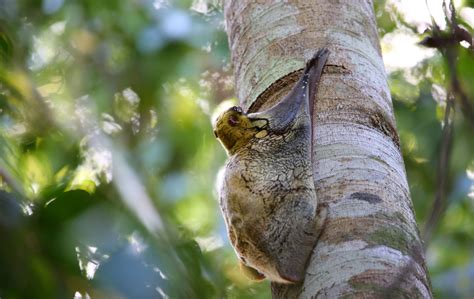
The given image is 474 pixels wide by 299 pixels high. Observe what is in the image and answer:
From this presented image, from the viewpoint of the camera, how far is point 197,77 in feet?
14.7

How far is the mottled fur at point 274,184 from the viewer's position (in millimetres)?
1909

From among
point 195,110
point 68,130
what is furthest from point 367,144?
point 195,110

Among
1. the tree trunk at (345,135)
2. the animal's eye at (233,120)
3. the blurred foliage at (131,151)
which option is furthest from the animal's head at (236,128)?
the blurred foliage at (131,151)

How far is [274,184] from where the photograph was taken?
2041 millimetres

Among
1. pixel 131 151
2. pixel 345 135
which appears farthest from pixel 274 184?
pixel 131 151

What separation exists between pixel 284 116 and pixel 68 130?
4.22 feet

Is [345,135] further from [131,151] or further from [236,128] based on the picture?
[131,151]

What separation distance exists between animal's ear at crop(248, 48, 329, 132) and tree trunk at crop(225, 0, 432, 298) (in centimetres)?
3

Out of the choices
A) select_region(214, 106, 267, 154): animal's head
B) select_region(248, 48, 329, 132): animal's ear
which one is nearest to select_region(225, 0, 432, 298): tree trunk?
select_region(248, 48, 329, 132): animal's ear

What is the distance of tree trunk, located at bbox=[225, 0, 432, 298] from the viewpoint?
1779 millimetres

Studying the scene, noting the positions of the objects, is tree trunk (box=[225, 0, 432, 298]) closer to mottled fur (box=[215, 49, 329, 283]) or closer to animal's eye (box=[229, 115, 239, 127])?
mottled fur (box=[215, 49, 329, 283])

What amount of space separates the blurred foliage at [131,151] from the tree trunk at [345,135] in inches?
8.2

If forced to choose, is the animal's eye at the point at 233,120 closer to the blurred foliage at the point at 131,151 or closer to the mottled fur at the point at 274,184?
the mottled fur at the point at 274,184

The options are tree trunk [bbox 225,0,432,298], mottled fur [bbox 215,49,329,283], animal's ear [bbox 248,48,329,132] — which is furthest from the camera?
animal's ear [bbox 248,48,329,132]
